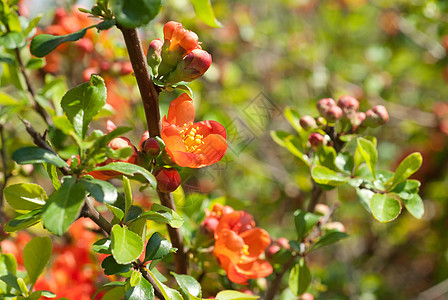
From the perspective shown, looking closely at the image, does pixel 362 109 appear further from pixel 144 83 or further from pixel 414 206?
pixel 144 83

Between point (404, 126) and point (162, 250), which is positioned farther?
point (404, 126)

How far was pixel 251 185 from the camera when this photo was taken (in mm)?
2664

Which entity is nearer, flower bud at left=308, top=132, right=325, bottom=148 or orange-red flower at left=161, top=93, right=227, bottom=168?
orange-red flower at left=161, top=93, right=227, bottom=168

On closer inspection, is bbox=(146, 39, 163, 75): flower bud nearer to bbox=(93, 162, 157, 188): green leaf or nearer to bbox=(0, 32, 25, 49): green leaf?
bbox=(93, 162, 157, 188): green leaf

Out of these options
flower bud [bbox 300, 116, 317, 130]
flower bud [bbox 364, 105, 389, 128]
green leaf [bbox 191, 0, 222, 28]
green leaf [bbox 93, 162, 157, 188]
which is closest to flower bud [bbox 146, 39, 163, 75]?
green leaf [bbox 191, 0, 222, 28]

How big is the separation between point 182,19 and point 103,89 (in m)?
1.34

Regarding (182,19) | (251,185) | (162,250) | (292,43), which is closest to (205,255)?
(162,250)

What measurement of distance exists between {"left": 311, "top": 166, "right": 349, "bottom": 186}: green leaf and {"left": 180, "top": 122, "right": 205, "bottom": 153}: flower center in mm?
248

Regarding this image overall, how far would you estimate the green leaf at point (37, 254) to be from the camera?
899 millimetres

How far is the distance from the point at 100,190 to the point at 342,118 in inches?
26.0

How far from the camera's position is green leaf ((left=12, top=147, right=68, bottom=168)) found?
24.8 inches

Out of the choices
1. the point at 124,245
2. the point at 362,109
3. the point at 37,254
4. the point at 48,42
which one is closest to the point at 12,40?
the point at 48,42

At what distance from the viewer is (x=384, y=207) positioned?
0.91 m

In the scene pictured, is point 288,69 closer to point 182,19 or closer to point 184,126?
point 182,19
